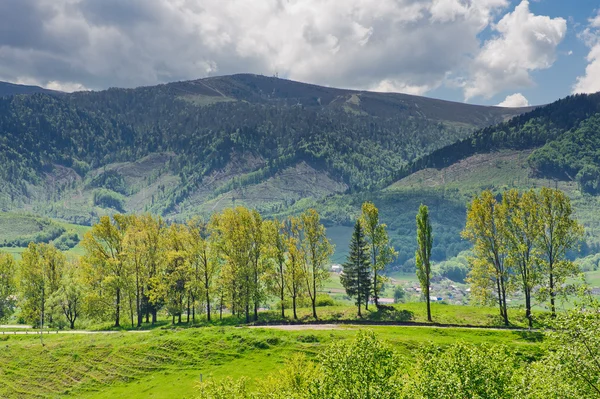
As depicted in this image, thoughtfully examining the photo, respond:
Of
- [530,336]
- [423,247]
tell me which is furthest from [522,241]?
[423,247]

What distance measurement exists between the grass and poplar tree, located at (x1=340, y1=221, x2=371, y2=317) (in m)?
17.9

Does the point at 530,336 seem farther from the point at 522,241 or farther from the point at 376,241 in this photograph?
the point at 376,241

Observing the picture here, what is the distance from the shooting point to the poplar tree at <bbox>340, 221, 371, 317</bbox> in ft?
299

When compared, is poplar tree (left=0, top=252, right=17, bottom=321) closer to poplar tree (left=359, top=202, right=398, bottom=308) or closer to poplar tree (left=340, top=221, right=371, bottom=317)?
poplar tree (left=340, top=221, right=371, bottom=317)

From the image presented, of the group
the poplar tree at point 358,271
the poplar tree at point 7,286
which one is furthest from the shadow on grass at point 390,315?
the poplar tree at point 7,286

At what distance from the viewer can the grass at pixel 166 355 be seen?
195 feet

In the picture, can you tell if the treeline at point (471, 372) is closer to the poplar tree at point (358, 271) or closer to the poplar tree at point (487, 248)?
the poplar tree at point (487, 248)

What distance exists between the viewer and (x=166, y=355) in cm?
6562

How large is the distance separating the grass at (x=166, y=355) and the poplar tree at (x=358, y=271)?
58.6 feet

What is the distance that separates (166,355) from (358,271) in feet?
146

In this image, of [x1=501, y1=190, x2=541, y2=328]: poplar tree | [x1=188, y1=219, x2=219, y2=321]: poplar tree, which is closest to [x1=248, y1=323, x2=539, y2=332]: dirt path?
[x1=501, y1=190, x2=541, y2=328]: poplar tree

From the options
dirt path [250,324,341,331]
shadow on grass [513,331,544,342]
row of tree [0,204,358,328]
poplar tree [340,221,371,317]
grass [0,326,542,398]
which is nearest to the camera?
grass [0,326,542,398]

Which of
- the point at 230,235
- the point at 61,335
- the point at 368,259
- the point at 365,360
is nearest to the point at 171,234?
the point at 230,235

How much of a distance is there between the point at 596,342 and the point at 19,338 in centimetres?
9365
